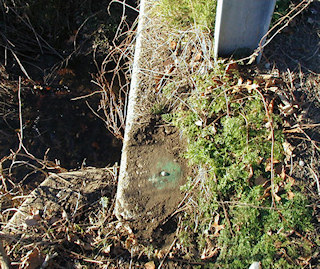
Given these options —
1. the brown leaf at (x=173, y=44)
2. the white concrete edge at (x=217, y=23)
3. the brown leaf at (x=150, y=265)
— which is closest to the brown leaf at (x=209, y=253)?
the brown leaf at (x=150, y=265)

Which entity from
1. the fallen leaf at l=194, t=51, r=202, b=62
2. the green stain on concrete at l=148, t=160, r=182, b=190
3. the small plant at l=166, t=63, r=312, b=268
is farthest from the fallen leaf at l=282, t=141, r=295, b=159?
the fallen leaf at l=194, t=51, r=202, b=62

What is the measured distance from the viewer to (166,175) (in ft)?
9.86

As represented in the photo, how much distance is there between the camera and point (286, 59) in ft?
10.1

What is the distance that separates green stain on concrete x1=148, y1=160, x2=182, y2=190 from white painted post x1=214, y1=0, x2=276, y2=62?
3.55 feet

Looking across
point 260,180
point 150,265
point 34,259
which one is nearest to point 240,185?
point 260,180

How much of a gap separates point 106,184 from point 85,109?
1.52 m

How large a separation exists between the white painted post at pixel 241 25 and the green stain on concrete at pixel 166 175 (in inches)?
42.6

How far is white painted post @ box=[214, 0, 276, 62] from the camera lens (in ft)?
8.37

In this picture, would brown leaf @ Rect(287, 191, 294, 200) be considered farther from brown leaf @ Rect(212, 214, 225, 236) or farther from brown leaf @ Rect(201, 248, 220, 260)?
brown leaf @ Rect(201, 248, 220, 260)

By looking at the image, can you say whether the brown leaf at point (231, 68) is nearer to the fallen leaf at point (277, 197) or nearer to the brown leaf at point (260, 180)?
the brown leaf at point (260, 180)

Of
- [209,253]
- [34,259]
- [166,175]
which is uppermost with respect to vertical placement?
[166,175]

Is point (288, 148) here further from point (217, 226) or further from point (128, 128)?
point (128, 128)

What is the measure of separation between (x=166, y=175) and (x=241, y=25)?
1.42 m

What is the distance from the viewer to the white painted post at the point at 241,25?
255 cm
